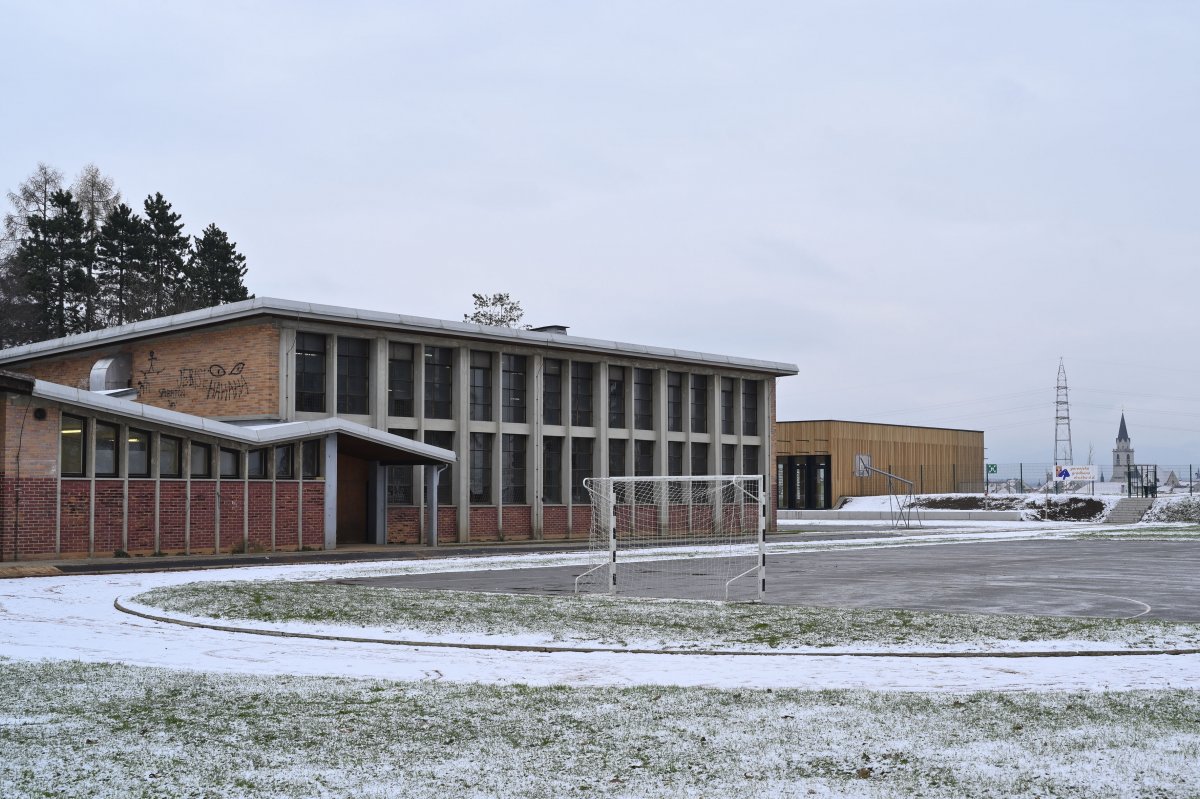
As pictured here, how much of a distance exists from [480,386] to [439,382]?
1806 mm

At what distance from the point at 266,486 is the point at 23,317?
132 ft

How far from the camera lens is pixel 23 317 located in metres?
65.9

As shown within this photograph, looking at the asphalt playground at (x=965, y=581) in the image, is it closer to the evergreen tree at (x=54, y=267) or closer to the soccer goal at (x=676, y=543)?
the soccer goal at (x=676, y=543)

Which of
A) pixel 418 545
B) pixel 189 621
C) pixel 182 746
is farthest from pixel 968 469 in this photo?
pixel 182 746

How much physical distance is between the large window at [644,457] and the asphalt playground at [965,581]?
53.0 feet

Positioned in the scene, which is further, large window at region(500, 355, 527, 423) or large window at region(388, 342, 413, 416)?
large window at region(500, 355, 527, 423)

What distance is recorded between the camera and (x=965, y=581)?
22.4 m

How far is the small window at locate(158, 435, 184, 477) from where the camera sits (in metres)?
31.2

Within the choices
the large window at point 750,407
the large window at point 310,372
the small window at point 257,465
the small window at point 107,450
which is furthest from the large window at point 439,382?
the large window at point 750,407

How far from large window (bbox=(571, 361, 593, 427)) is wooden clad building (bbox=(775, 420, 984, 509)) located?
2684cm

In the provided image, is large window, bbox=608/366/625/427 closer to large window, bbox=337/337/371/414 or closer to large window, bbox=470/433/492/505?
large window, bbox=470/433/492/505

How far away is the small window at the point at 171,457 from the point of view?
31.2m

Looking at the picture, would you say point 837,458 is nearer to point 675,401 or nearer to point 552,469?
point 675,401

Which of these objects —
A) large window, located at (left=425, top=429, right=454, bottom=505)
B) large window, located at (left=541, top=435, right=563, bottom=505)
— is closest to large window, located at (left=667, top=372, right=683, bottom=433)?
large window, located at (left=541, top=435, right=563, bottom=505)
